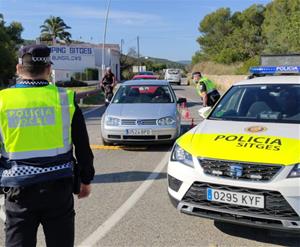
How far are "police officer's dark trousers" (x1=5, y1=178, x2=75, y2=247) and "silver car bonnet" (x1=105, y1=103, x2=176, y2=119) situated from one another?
21.8ft

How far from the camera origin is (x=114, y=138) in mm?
9500

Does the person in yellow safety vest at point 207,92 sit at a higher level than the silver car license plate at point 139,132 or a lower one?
higher

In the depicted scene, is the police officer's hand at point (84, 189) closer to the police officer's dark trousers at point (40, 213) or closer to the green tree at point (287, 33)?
the police officer's dark trousers at point (40, 213)

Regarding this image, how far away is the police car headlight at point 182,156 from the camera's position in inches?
186

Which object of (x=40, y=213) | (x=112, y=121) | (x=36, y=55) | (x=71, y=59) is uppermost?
(x=36, y=55)

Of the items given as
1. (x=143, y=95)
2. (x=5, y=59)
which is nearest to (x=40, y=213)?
(x=143, y=95)

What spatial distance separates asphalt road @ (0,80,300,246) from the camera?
4.59 meters

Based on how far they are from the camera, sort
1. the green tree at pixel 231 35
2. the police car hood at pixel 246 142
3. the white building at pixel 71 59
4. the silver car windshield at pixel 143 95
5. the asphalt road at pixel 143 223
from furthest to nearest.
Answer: the green tree at pixel 231 35, the white building at pixel 71 59, the silver car windshield at pixel 143 95, the asphalt road at pixel 143 223, the police car hood at pixel 246 142

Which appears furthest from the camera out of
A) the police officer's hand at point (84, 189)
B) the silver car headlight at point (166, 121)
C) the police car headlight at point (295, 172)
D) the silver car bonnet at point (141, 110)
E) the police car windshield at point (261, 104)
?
the silver car bonnet at point (141, 110)

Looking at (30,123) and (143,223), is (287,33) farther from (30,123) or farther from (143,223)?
(30,123)

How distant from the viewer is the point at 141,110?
982 cm

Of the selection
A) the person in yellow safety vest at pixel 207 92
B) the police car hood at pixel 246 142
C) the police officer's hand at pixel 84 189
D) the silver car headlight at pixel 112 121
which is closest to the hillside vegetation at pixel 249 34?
the person in yellow safety vest at pixel 207 92

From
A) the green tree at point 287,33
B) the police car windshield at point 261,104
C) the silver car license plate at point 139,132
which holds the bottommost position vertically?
the silver car license plate at point 139,132

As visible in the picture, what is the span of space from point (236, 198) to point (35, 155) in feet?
7.17
